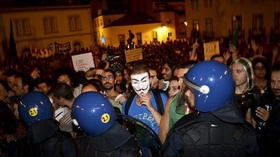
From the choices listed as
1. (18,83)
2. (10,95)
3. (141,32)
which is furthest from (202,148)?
(141,32)

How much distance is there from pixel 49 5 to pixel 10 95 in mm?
24345

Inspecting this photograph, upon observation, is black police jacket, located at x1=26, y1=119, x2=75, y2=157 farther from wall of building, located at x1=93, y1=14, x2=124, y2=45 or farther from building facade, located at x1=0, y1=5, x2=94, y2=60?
wall of building, located at x1=93, y1=14, x2=124, y2=45

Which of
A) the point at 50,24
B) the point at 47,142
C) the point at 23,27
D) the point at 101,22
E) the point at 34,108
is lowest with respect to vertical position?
the point at 47,142

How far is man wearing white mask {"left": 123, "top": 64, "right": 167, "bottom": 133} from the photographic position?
341cm

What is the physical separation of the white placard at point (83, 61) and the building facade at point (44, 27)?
779 inches

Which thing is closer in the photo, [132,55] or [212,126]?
[212,126]

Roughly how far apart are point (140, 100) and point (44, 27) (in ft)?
91.7

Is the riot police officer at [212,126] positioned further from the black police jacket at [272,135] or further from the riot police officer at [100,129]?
the black police jacket at [272,135]

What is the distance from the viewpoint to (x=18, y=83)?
587cm

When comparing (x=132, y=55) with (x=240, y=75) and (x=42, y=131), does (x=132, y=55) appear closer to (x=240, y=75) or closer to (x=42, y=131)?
(x=240, y=75)

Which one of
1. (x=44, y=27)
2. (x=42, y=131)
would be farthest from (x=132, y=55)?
(x=44, y=27)

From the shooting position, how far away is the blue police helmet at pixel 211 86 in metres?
1.99

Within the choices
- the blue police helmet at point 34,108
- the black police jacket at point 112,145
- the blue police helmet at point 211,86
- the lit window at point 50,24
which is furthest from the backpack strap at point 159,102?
the lit window at point 50,24

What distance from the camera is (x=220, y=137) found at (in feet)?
6.35
